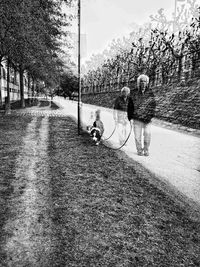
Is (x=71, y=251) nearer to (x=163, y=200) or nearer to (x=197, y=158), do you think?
(x=163, y=200)

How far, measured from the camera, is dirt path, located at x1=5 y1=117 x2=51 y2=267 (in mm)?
2369

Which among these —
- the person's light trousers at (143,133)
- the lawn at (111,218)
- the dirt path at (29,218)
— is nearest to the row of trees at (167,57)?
the person's light trousers at (143,133)

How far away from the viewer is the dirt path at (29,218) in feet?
7.77

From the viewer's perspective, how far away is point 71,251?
2453 mm

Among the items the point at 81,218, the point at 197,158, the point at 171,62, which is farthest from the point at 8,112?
the point at 81,218

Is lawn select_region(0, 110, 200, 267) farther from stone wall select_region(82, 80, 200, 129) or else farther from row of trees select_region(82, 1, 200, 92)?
row of trees select_region(82, 1, 200, 92)

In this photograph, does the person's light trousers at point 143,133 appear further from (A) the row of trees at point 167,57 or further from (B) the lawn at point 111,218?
(A) the row of trees at point 167,57

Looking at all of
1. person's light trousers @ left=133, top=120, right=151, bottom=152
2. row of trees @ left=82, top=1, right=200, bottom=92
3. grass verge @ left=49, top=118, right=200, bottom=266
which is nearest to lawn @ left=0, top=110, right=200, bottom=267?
grass verge @ left=49, top=118, right=200, bottom=266

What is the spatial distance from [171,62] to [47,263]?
14591mm

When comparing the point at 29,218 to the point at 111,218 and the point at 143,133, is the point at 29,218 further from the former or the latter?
the point at 143,133

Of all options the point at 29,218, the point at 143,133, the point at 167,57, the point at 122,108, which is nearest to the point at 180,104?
the point at 122,108

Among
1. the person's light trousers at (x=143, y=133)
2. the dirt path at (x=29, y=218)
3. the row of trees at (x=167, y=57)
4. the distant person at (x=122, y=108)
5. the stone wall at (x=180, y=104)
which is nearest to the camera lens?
the dirt path at (x=29, y=218)

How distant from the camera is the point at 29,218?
309 cm

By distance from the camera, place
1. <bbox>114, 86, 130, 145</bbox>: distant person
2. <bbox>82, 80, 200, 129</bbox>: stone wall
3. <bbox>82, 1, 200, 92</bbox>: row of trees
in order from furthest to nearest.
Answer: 1. <bbox>82, 1, 200, 92</bbox>: row of trees
2. <bbox>82, 80, 200, 129</bbox>: stone wall
3. <bbox>114, 86, 130, 145</bbox>: distant person
